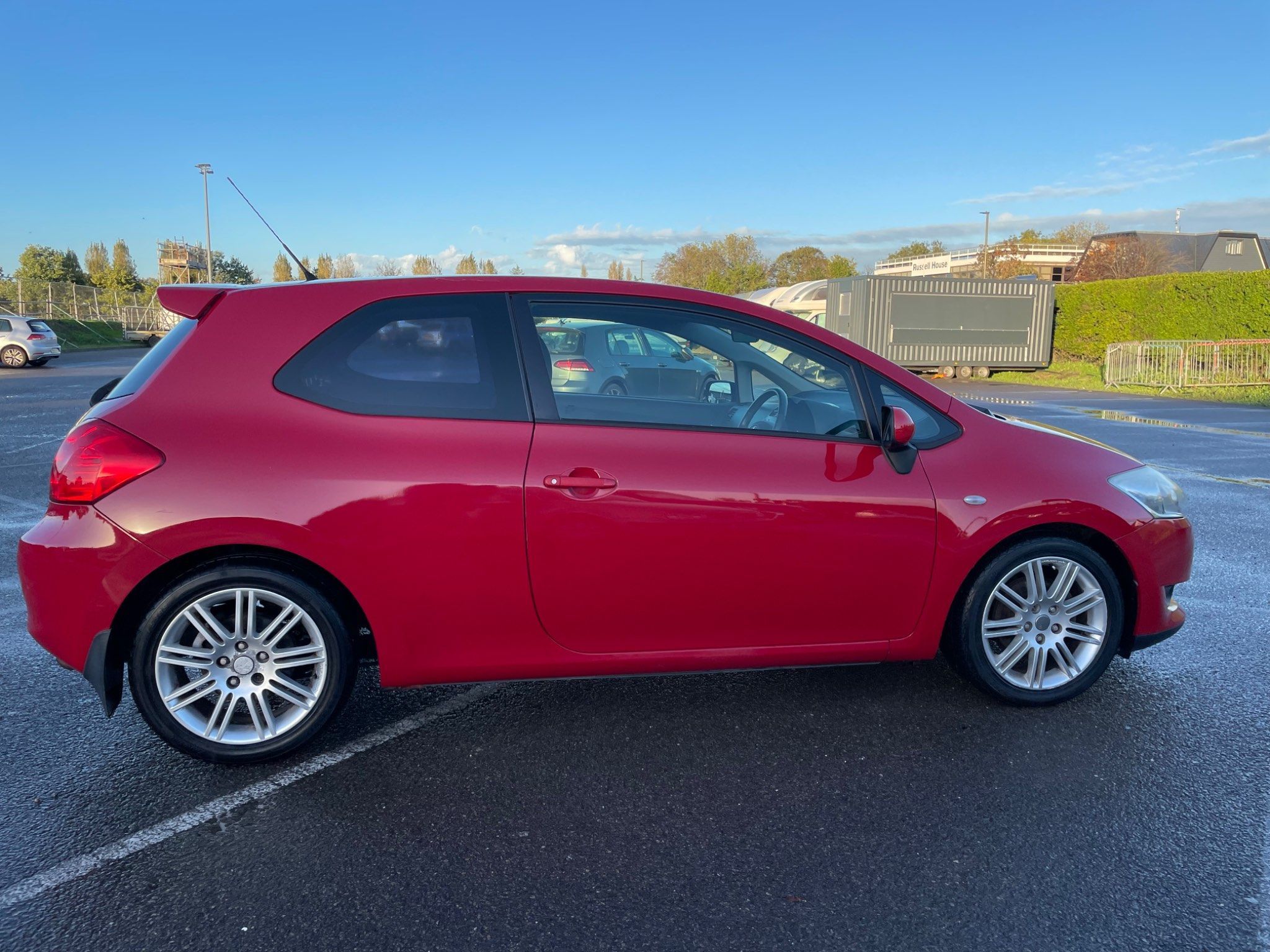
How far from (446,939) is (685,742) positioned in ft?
4.33

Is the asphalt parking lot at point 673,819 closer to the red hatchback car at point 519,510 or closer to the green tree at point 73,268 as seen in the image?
the red hatchback car at point 519,510

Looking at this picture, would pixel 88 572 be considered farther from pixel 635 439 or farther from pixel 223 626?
pixel 635 439

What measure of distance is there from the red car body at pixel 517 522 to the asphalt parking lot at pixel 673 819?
1.12 ft

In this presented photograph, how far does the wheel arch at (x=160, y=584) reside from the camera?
314cm

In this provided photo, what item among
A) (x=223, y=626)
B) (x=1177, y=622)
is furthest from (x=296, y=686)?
(x=1177, y=622)

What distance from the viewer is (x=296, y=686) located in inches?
129

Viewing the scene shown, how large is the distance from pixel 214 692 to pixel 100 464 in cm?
85

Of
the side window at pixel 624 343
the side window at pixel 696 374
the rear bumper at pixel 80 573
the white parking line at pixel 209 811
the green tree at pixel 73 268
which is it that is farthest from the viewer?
the green tree at pixel 73 268

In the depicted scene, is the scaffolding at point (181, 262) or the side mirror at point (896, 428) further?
the scaffolding at point (181, 262)

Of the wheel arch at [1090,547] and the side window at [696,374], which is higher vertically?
the side window at [696,374]

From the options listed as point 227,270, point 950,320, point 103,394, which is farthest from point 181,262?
point 103,394

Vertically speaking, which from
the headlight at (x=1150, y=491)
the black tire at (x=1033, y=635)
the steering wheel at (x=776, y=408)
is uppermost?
the steering wheel at (x=776, y=408)

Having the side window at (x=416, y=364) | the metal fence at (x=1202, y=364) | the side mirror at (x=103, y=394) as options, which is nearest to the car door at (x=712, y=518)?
the side window at (x=416, y=364)

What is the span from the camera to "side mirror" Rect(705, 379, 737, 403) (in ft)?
12.1
